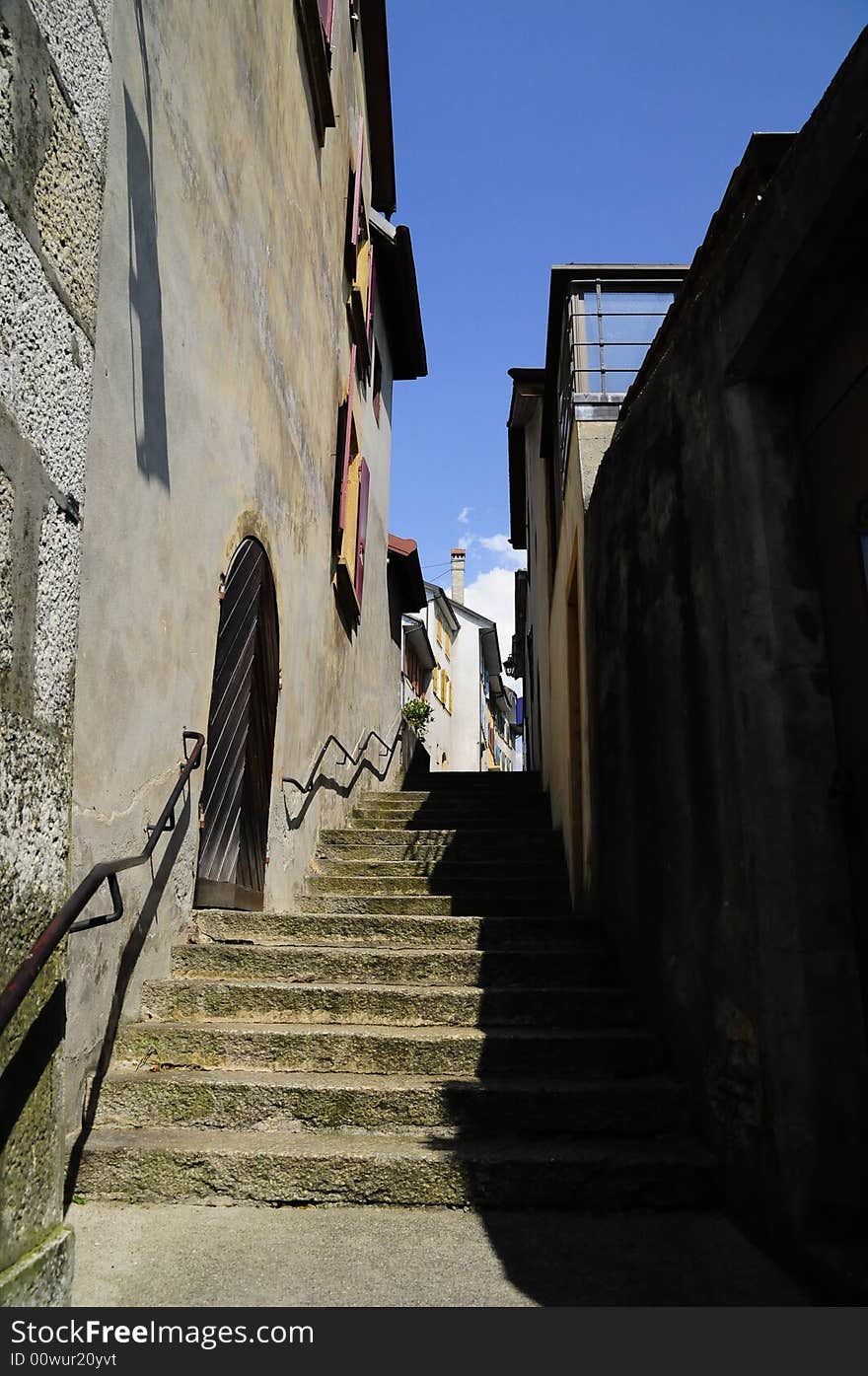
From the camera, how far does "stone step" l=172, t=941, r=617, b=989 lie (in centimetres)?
416

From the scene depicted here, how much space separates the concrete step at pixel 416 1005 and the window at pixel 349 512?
423cm

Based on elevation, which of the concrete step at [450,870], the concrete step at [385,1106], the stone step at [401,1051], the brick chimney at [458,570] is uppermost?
the brick chimney at [458,570]

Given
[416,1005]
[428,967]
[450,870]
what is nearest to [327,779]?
[450,870]

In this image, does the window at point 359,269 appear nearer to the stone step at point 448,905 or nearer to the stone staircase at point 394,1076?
the stone step at point 448,905

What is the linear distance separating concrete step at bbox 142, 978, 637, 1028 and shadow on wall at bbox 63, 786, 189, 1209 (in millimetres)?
342

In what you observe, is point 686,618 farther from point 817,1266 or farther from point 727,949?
point 817,1266

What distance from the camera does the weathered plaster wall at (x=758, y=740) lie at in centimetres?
240

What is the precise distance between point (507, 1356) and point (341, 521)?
6.16 metres

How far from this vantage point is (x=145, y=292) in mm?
3402

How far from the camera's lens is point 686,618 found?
3352 millimetres

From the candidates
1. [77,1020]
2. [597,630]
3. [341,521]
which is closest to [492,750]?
[341,521]

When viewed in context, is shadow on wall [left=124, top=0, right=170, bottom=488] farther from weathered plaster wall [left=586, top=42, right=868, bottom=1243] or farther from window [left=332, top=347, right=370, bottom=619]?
window [left=332, top=347, right=370, bottom=619]

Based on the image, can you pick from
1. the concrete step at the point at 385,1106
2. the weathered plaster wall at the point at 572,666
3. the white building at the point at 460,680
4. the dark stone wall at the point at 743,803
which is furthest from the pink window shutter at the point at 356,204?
the white building at the point at 460,680

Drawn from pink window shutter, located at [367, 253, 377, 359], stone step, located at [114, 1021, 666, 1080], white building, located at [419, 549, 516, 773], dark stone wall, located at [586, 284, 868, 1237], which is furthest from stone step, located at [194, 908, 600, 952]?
white building, located at [419, 549, 516, 773]
